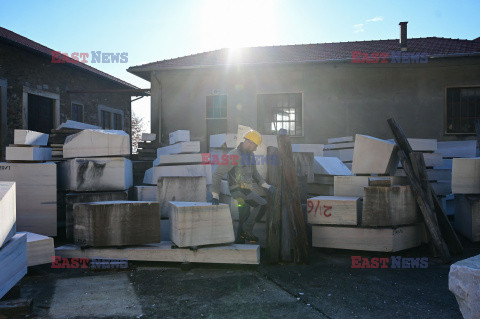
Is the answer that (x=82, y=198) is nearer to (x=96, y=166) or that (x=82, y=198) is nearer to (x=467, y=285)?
(x=96, y=166)

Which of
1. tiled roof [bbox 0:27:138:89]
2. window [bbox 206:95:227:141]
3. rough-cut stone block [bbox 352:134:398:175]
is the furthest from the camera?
window [bbox 206:95:227:141]

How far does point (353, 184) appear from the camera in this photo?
528 cm

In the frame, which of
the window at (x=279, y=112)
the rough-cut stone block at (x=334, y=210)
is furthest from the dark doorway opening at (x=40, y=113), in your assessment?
the rough-cut stone block at (x=334, y=210)

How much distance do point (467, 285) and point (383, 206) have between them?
2.63 m

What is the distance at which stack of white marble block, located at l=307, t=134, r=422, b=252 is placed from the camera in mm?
4723

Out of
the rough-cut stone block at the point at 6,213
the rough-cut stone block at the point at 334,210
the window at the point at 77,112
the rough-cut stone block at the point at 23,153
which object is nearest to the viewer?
the rough-cut stone block at the point at 6,213

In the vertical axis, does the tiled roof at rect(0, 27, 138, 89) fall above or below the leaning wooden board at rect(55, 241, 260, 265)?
above

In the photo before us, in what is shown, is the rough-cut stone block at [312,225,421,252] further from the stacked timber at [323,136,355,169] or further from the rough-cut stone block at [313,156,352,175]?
the stacked timber at [323,136,355,169]

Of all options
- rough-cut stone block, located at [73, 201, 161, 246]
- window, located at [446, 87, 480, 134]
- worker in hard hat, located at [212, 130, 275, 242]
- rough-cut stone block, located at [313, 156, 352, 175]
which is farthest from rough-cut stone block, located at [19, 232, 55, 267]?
window, located at [446, 87, 480, 134]

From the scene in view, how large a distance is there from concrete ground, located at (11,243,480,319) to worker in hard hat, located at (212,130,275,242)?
81 cm

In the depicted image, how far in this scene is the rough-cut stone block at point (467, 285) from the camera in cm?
209

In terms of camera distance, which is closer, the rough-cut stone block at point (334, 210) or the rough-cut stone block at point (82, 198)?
the rough-cut stone block at point (334, 210)

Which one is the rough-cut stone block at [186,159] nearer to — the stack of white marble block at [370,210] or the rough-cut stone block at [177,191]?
the rough-cut stone block at [177,191]

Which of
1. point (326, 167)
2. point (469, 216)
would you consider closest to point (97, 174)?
point (326, 167)
